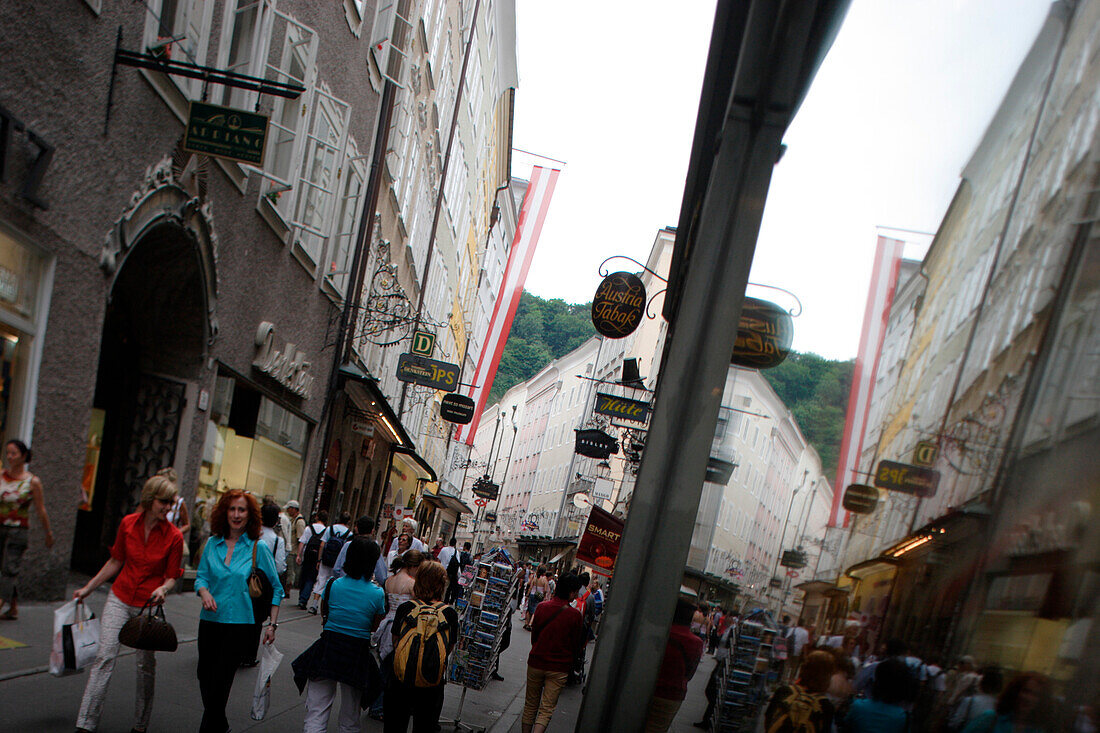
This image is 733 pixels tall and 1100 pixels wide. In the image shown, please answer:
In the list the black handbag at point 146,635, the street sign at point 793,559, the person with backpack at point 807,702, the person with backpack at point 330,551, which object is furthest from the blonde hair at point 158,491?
the person with backpack at point 330,551

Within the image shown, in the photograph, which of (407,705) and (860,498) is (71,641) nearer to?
(407,705)

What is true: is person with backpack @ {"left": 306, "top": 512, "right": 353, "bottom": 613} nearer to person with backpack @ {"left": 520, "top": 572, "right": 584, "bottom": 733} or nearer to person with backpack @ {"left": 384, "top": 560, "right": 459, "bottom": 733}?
person with backpack @ {"left": 520, "top": 572, "right": 584, "bottom": 733}

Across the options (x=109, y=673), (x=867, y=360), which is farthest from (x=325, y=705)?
(x=867, y=360)

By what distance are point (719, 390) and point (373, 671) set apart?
4258 mm

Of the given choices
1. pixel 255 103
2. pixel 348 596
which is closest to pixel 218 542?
pixel 348 596

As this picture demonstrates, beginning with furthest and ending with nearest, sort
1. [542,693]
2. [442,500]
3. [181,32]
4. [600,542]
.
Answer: [442,500] → [600,542] → [181,32] → [542,693]

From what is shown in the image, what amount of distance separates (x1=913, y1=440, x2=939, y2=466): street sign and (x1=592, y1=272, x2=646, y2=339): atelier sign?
14408 millimetres

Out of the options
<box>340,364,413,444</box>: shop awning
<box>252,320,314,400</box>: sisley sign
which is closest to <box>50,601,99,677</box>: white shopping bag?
<box>252,320,314,400</box>: sisley sign

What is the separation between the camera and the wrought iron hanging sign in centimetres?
2264

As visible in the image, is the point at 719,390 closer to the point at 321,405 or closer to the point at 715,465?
the point at 715,465

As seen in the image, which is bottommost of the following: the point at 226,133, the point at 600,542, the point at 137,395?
the point at 600,542

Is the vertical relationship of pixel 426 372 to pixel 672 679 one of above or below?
above

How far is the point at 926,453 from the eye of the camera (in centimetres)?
123

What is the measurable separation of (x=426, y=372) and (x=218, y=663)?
18149mm
